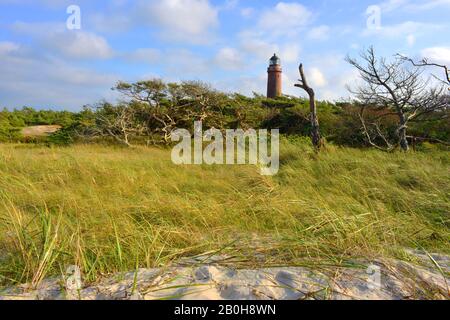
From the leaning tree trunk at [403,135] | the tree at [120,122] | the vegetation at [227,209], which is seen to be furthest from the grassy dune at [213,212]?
the tree at [120,122]

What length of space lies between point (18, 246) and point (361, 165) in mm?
4721

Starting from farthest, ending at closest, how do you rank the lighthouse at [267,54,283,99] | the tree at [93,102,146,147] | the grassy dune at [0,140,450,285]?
the lighthouse at [267,54,283,99] < the tree at [93,102,146,147] < the grassy dune at [0,140,450,285]

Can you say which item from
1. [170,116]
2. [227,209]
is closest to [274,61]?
[170,116]

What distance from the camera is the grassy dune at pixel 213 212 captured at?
6.60ft

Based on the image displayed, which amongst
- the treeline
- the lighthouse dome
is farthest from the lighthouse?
the treeline

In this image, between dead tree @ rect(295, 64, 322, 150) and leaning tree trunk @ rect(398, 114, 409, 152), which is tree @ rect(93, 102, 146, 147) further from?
leaning tree trunk @ rect(398, 114, 409, 152)

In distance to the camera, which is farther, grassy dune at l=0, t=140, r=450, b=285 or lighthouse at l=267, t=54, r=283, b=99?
lighthouse at l=267, t=54, r=283, b=99

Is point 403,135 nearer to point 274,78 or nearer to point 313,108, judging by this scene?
point 313,108

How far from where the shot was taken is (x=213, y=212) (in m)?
3.07

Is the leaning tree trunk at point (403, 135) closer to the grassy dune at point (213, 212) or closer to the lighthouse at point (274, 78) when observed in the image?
the grassy dune at point (213, 212)

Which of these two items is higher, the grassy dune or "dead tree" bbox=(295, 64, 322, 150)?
"dead tree" bbox=(295, 64, 322, 150)

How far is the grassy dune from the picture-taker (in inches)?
79.2

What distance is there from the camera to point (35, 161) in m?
5.52
